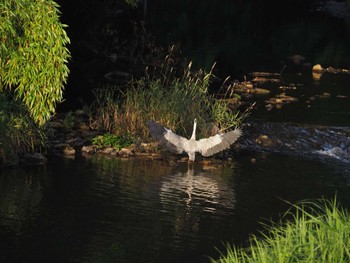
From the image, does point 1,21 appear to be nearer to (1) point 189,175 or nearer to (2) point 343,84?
(1) point 189,175

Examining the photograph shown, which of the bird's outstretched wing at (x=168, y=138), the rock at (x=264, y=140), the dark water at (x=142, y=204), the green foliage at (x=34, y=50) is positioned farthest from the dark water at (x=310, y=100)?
the green foliage at (x=34, y=50)

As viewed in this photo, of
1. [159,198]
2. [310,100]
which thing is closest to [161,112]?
[159,198]

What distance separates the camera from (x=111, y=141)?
1756 cm

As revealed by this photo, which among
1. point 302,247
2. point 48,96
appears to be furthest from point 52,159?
point 302,247

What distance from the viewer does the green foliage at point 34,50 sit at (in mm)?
13953

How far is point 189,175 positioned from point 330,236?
7.12 metres

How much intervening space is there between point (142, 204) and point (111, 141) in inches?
152

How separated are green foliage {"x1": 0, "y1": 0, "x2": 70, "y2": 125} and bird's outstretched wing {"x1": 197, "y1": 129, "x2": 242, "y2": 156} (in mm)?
3378

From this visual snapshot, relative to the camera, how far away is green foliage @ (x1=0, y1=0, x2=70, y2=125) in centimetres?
1395

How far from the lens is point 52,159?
1653 cm

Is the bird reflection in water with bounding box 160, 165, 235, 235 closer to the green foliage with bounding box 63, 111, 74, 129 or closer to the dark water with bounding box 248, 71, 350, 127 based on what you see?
the green foliage with bounding box 63, 111, 74, 129

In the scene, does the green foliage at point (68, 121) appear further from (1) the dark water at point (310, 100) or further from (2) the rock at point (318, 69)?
(2) the rock at point (318, 69)

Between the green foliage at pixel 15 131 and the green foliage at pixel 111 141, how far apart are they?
1.53m

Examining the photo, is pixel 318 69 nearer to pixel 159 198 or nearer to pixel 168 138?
pixel 168 138
